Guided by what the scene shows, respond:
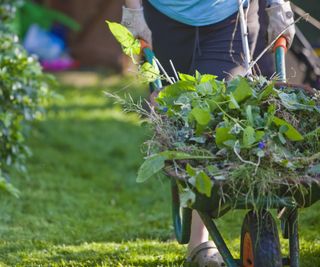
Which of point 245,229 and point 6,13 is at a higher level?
point 6,13

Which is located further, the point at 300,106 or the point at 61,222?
the point at 61,222

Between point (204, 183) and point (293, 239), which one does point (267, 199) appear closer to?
point (204, 183)

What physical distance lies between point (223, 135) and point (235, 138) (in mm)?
45

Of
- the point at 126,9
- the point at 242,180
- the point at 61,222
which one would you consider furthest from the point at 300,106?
the point at 61,222

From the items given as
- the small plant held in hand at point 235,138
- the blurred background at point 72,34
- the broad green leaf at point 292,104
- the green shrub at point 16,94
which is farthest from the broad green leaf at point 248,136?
the blurred background at point 72,34

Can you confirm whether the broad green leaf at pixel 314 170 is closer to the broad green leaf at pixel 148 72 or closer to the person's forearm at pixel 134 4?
the broad green leaf at pixel 148 72

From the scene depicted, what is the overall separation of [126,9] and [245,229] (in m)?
1.22

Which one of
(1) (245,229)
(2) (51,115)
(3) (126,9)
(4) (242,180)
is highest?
(3) (126,9)

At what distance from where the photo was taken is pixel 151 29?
12.9 ft

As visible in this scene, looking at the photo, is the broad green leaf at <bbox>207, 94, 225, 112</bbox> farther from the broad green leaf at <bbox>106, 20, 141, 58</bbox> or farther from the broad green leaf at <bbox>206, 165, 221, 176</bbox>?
the broad green leaf at <bbox>106, 20, 141, 58</bbox>

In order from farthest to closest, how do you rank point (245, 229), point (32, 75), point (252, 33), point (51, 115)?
1. point (51, 115)
2. point (32, 75)
3. point (252, 33)
4. point (245, 229)

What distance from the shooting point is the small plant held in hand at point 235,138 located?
2.73 meters

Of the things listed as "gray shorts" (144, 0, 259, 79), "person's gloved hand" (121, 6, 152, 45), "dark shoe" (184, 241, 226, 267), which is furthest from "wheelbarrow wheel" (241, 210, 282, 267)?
"person's gloved hand" (121, 6, 152, 45)

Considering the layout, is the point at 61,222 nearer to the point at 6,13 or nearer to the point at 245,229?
the point at 6,13
